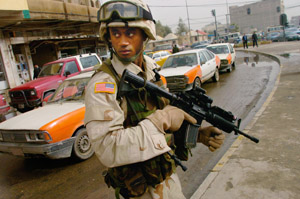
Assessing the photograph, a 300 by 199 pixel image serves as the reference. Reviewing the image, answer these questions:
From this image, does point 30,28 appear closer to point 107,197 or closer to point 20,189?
point 20,189

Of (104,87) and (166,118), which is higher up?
(104,87)

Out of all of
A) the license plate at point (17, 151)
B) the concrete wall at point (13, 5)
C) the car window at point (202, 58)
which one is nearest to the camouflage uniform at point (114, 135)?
the license plate at point (17, 151)

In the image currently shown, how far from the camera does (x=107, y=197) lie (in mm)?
3182

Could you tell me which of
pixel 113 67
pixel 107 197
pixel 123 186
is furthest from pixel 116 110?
pixel 107 197

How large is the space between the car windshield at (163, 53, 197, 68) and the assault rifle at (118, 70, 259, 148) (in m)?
7.44

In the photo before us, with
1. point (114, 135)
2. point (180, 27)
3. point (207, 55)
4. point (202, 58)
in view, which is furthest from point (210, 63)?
point (180, 27)

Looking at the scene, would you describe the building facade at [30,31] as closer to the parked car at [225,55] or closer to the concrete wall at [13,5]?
the concrete wall at [13,5]

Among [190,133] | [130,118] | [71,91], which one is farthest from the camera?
[71,91]

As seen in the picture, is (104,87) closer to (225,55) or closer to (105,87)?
(105,87)

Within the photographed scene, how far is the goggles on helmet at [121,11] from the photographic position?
1.51 m

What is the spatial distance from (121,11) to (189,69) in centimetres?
719

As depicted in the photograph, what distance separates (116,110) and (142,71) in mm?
465

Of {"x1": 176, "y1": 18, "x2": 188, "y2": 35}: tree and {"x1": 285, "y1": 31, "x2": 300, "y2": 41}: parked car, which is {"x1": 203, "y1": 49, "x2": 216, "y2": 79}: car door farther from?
{"x1": 176, "y1": 18, "x2": 188, "y2": 35}: tree

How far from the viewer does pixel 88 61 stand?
946 centimetres
